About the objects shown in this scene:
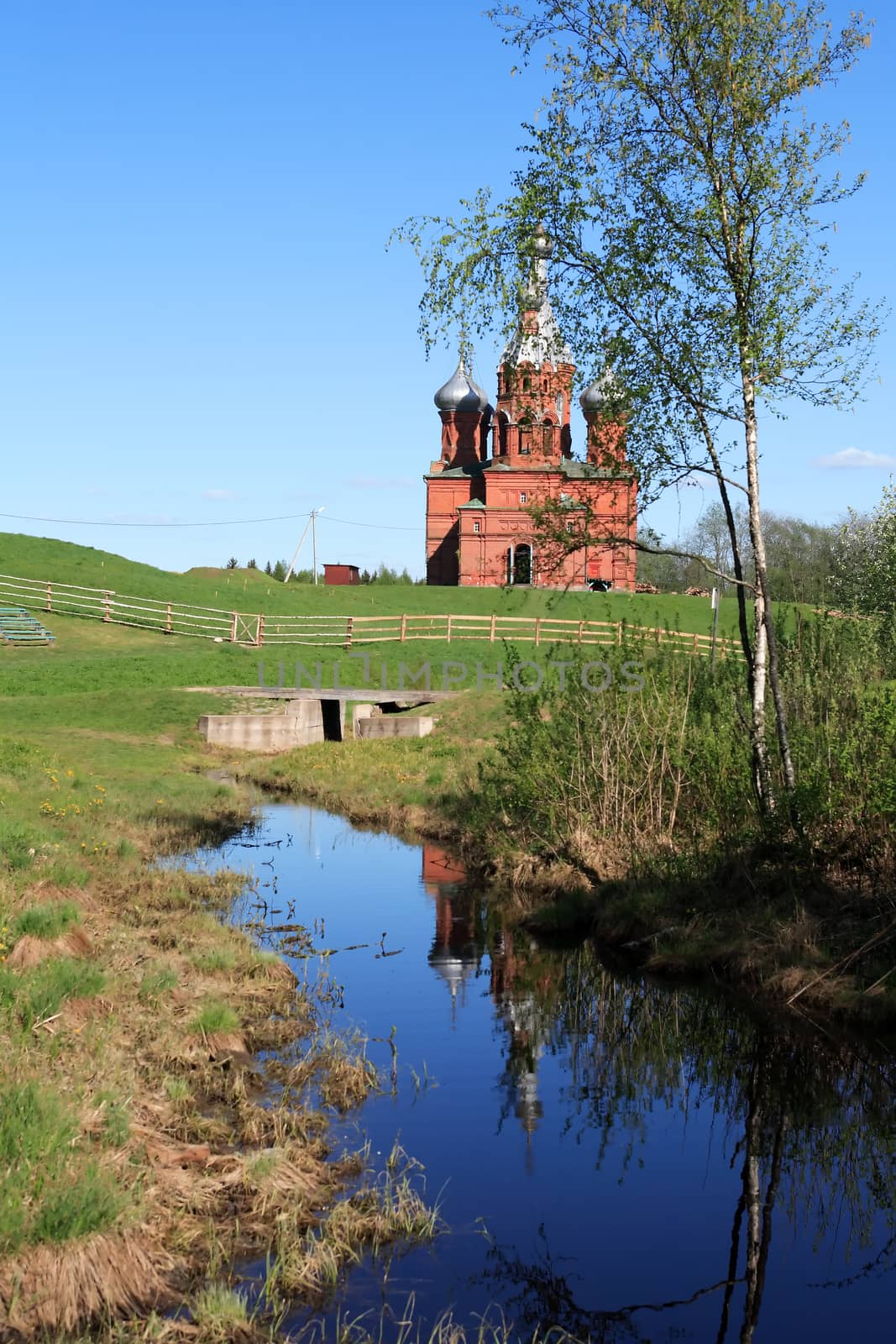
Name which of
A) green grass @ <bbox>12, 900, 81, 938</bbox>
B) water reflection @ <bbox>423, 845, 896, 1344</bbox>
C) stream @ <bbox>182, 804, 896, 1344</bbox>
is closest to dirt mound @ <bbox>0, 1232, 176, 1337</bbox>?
stream @ <bbox>182, 804, 896, 1344</bbox>

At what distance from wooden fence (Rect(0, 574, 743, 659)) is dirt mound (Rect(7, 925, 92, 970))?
31497 millimetres

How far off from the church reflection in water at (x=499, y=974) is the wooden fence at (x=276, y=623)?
25381 millimetres

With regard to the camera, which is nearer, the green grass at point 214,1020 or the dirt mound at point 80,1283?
the dirt mound at point 80,1283

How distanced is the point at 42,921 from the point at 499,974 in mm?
4698

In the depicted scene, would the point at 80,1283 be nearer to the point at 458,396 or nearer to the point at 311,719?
the point at 311,719

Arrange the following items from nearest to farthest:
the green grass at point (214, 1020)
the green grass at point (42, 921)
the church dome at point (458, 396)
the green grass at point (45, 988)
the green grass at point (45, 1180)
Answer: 1. the green grass at point (45, 1180)
2. the green grass at point (45, 988)
3. the green grass at point (214, 1020)
4. the green grass at point (42, 921)
5. the church dome at point (458, 396)

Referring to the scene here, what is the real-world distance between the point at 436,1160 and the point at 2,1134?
2894 millimetres

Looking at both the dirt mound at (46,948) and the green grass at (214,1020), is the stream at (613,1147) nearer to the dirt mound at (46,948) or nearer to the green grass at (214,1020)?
the green grass at (214,1020)

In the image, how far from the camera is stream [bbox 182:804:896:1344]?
21.5 feet

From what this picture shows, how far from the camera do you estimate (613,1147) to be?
8.57m

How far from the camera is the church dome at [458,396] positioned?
80312 millimetres

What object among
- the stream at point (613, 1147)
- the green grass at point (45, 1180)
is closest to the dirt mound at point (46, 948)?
the stream at point (613, 1147)

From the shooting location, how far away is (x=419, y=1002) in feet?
38.1

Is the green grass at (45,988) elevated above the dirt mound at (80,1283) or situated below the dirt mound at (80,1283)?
above
